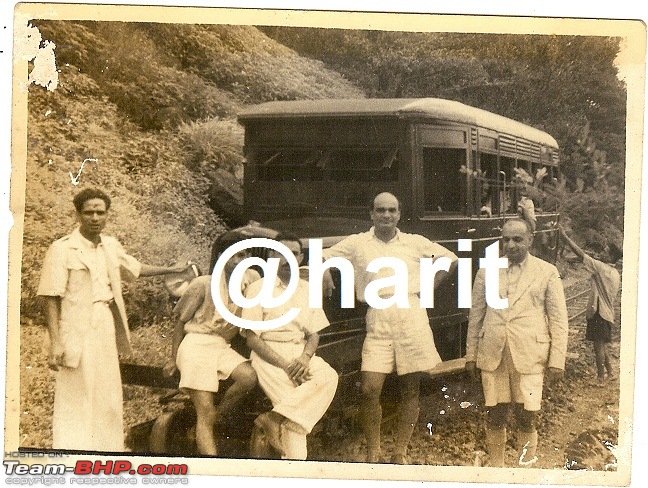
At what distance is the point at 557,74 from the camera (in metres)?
3.46

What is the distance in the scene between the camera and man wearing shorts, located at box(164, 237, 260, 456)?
343 cm

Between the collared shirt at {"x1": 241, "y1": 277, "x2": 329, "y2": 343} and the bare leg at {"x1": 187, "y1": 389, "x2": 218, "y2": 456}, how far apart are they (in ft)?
1.09

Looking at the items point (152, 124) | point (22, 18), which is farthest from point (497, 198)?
point (22, 18)

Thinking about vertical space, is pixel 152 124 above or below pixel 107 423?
above

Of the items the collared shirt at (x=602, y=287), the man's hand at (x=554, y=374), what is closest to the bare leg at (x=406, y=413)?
the man's hand at (x=554, y=374)

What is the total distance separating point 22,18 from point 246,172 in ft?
3.57

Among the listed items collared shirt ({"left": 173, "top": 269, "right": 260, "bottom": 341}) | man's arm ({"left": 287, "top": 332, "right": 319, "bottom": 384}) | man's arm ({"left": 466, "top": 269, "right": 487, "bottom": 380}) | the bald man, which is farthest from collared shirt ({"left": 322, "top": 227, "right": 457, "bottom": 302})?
collared shirt ({"left": 173, "top": 269, "right": 260, "bottom": 341})

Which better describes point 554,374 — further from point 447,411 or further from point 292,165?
point 292,165

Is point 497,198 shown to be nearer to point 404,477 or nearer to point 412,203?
point 412,203

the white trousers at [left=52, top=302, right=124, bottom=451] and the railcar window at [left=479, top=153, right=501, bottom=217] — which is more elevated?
the railcar window at [left=479, top=153, right=501, bottom=217]

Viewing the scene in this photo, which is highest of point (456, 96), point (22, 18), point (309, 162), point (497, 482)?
point (22, 18)

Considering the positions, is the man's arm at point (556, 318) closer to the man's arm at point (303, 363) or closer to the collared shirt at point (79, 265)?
the man's arm at point (303, 363)

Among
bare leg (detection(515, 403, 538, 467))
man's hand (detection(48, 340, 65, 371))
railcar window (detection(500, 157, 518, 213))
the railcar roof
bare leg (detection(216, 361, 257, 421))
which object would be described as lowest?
bare leg (detection(515, 403, 538, 467))

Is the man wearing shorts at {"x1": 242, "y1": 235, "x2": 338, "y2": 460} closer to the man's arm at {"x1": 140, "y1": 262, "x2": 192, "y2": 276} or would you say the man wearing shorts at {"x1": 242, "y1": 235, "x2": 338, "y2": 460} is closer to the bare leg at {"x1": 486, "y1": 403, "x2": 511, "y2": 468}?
the man's arm at {"x1": 140, "y1": 262, "x2": 192, "y2": 276}
